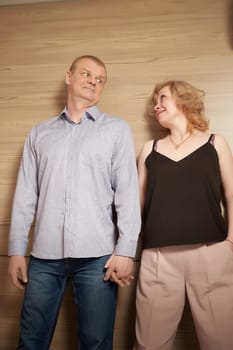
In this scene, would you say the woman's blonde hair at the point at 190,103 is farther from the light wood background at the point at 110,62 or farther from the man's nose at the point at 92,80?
the man's nose at the point at 92,80

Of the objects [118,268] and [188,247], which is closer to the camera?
[118,268]

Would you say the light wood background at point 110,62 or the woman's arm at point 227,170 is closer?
the woman's arm at point 227,170

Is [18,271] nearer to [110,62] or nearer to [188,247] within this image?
[188,247]

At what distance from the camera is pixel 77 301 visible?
4.50 feet

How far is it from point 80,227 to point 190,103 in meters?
0.75

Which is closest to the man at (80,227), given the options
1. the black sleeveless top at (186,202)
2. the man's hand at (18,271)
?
the man's hand at (18,271)

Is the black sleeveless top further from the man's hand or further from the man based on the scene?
the man's hand

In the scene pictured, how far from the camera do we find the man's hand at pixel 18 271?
1416 millimetres

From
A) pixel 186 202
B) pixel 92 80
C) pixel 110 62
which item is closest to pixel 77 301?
pixel 186 202

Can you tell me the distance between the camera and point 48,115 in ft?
6.00

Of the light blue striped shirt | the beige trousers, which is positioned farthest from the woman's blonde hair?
the beige trousers

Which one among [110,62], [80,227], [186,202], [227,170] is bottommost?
[80,227]

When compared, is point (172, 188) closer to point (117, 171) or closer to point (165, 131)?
point (117, 171)

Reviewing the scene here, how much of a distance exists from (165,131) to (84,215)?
0.65 metres
